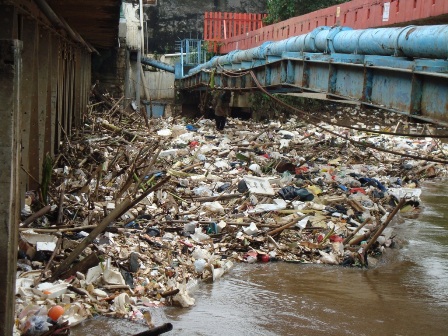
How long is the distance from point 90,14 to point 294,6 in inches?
602

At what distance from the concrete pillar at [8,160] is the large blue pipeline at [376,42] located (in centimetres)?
462

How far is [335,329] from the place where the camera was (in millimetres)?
5324

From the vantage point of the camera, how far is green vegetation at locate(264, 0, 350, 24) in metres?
25.2

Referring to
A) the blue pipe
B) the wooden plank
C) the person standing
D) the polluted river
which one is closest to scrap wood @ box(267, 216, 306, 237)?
the polluted river

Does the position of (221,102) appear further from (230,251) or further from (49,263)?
(49,263)

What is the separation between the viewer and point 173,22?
33656 millimetres

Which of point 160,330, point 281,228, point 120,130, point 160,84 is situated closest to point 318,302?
point 281,228

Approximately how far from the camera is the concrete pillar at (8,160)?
12.3 ft

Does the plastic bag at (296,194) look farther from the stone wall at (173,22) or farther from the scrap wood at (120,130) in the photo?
the stone wall at (173,22)

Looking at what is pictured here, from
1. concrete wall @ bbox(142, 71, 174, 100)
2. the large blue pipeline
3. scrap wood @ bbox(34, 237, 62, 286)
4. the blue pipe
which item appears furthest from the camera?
concrete wall @ bbox(142, 71, 174, 100)

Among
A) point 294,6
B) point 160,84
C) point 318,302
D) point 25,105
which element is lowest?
point 318,302

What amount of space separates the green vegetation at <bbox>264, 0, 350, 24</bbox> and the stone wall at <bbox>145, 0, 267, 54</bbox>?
8.20 metres

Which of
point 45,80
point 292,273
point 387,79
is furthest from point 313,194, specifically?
point 45,80

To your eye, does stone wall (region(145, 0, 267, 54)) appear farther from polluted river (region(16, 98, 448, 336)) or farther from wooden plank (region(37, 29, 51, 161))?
wooden plank (region(37, 29, 51, 161))
